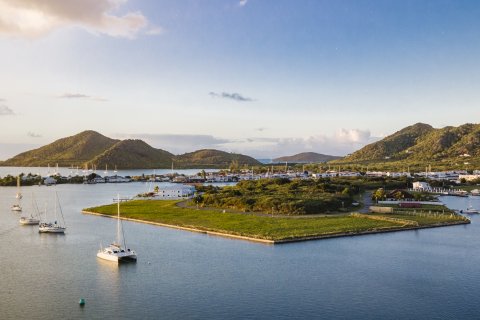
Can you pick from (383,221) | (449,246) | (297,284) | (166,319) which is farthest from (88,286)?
(383,221)

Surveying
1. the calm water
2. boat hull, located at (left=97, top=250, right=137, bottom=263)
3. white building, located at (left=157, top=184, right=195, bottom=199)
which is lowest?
the calm water

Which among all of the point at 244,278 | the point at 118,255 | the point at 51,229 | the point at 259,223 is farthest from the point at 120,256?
the point at 51,229

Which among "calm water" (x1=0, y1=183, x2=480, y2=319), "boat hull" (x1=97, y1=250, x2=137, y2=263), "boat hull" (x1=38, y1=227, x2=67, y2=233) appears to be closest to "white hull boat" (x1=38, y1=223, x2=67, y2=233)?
"boat hull" (x1=38, y1=227, x2=67, y2=233)

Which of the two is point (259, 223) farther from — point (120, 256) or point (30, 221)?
point (30, 221)

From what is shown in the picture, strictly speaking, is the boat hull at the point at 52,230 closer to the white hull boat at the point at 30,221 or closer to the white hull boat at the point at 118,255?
the white hull boat at the point at 30,221

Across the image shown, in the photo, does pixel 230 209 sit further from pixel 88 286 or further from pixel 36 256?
pixel 88 286

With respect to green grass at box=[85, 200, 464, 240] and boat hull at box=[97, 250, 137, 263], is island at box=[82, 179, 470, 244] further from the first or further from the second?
boat hull at box=[97, 250, 137, 263]
